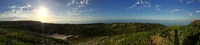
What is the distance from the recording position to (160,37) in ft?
157

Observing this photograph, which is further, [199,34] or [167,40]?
[167,40]

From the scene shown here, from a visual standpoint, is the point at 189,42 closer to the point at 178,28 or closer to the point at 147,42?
the point at 178,28

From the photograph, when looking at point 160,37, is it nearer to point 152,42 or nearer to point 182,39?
point 152,42

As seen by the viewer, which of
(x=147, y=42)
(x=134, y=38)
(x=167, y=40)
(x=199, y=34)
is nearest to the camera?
(x=199, y=34)

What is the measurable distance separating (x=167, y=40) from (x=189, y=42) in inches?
181

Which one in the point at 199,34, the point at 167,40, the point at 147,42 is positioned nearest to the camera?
the point at 199,34

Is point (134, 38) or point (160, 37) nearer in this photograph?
point (160, 37)

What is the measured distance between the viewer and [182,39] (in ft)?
139

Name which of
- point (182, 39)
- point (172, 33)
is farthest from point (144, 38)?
point (182, 39)

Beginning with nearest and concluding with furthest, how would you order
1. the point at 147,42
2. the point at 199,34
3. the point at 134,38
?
the point at 199,34, the point at 147,42, the point at 134,38

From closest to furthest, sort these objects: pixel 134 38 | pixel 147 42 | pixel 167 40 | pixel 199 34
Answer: pixel 199 34
pixel 167 40
pixel 147 42
pixel 134 38

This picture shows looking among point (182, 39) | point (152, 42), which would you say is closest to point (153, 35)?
point (152, 42)

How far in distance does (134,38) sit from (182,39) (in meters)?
14.0

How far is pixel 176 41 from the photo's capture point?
1711 inches
